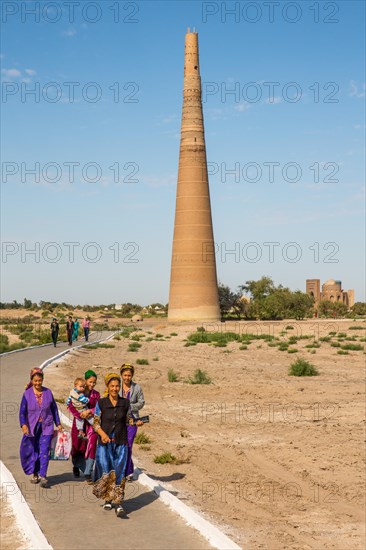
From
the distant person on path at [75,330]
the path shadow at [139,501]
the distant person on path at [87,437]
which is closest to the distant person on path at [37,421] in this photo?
the distant person on path at [87,437]

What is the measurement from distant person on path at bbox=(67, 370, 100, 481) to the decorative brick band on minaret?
51.0 m

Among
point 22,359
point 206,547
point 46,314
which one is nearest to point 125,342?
point 22,359

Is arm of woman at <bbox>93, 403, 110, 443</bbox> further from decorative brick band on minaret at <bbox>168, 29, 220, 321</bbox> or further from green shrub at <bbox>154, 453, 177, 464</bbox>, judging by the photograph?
decorative brick band on minaret at <bbox>168, 29, 220, 321</bbox>

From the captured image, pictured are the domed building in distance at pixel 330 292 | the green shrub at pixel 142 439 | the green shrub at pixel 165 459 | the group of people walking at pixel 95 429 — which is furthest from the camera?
the domed building in distance at pixel 330 292

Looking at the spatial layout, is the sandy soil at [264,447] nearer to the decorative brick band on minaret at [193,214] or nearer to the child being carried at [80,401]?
the child being carried at [80,401]

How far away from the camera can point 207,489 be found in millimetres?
10133

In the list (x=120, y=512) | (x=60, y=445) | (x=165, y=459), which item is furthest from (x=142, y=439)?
(x=120, y=512)

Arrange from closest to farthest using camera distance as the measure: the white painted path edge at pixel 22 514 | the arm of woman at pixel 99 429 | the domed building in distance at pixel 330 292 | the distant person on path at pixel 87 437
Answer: the white painted path edge at pixel 22 514, the arm of woman at pixel 99 429, the distant person on path at pixel 87 437, the domed building in distance at pixel 330 292

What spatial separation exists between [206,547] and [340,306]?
333 ft

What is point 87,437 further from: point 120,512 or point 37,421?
point 120,512

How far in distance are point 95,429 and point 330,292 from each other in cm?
11952

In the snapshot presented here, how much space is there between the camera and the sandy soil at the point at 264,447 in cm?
899

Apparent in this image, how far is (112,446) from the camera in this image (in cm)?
774

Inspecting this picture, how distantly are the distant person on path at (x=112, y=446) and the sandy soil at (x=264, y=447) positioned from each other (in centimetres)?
135
